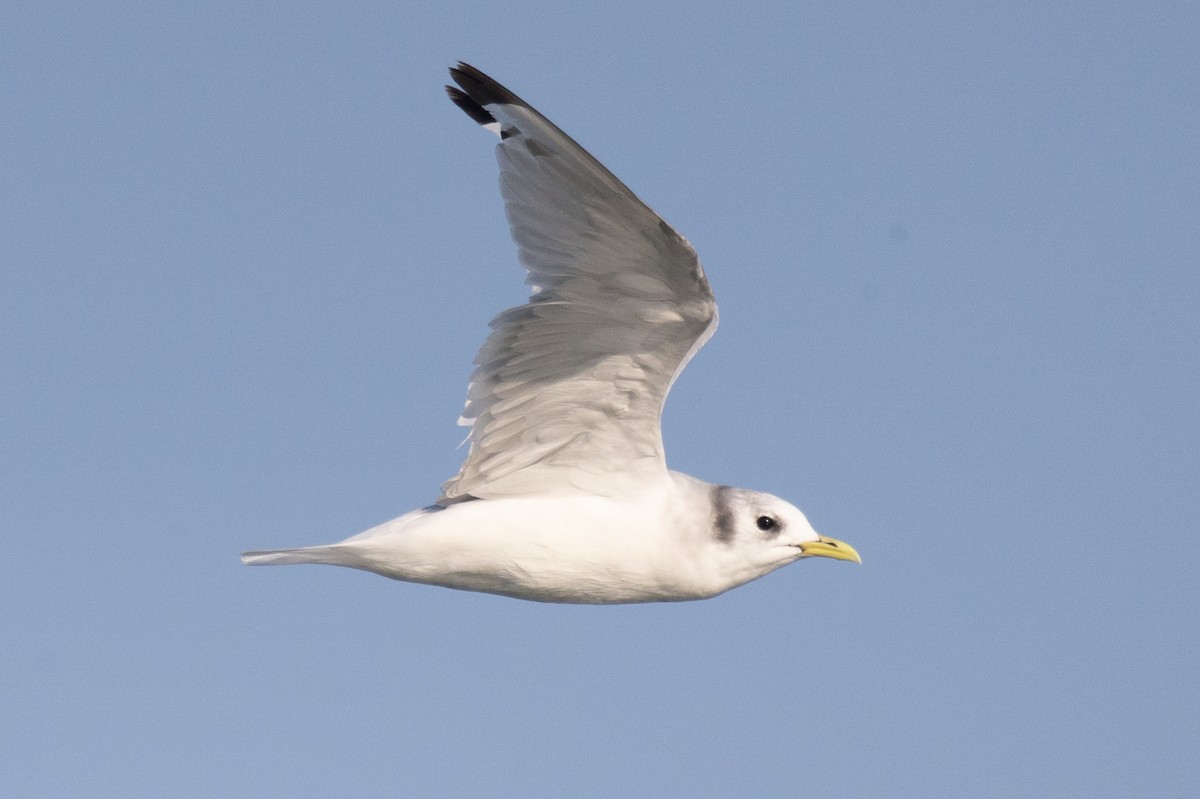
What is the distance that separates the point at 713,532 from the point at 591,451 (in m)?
0.83

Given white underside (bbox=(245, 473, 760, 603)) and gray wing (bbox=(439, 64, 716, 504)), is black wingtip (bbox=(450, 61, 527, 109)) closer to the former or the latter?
gray wing (bbox=(439, 64, 716, 504))

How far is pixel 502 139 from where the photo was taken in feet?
24.4

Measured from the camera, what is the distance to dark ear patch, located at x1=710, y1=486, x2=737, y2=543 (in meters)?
8.30

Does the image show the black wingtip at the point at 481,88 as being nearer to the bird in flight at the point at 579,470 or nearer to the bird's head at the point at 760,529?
the bird in flight at the point at 579,470

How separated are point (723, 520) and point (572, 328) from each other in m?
1.39

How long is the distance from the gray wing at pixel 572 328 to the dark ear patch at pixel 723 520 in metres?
0.38

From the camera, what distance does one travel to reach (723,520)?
833 centimetres

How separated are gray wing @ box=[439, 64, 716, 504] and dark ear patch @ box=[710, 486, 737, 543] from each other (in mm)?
376

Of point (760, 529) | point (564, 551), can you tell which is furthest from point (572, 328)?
point (760, 529)

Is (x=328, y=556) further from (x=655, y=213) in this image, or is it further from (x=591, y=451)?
(x=655, y=213)

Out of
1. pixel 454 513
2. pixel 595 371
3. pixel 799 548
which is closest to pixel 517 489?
pixel 454 513

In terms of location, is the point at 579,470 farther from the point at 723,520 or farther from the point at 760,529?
the point at 760,529

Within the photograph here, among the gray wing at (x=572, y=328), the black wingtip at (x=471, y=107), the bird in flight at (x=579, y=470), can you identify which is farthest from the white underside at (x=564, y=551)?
the black wingtip at (x=471, y=107)

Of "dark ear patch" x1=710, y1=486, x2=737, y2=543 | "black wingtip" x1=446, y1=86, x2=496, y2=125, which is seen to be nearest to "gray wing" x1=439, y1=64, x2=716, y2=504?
"black wingtip" x1=446, y1=86, x2=496, y2=125
